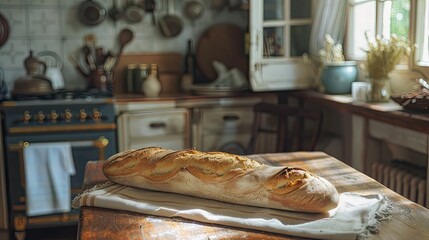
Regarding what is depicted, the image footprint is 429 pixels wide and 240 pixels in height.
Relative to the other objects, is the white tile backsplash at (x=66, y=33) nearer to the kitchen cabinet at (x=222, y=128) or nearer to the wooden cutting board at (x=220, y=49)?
the wooden cutting board at (x=220, y=49)

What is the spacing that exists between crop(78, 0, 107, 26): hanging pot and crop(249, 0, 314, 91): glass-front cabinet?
3.67 feet

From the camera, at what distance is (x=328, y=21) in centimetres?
305

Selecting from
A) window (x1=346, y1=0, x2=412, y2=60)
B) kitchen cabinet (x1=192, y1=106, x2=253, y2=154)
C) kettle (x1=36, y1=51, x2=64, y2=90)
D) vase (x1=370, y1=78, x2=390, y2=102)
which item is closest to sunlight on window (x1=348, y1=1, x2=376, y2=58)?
window (x1=346, y1=0, x2=412, y2=60)

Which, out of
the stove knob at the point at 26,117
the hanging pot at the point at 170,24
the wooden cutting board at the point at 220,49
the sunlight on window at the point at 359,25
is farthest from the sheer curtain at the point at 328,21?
the stove knob at the point at 26,117

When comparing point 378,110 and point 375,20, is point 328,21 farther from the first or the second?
point 378,110

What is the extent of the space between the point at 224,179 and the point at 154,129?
195 cm

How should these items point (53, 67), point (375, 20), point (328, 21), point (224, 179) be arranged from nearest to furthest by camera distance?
point (224, 179), point (375, 20), point (328, 21), point (53, 67)

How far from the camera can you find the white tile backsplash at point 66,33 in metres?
3.41

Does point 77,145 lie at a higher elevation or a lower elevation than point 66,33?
lower

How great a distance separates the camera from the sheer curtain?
119 inches

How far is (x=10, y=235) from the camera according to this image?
306 centimetres

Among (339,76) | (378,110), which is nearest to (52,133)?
(339,76)

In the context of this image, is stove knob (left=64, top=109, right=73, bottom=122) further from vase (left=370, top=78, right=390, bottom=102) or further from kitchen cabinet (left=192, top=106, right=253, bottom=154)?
vase (left=370, top=78, right=390, bottom=102)

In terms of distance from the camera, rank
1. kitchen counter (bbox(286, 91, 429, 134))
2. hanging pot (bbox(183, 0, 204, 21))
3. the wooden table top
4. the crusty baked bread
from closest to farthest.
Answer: the wooden table top
the crusty baked bread
kitchen counter (bbox(286, 91, 429, 134))
hanging pot (bbox(183, 0, 204, 21))
